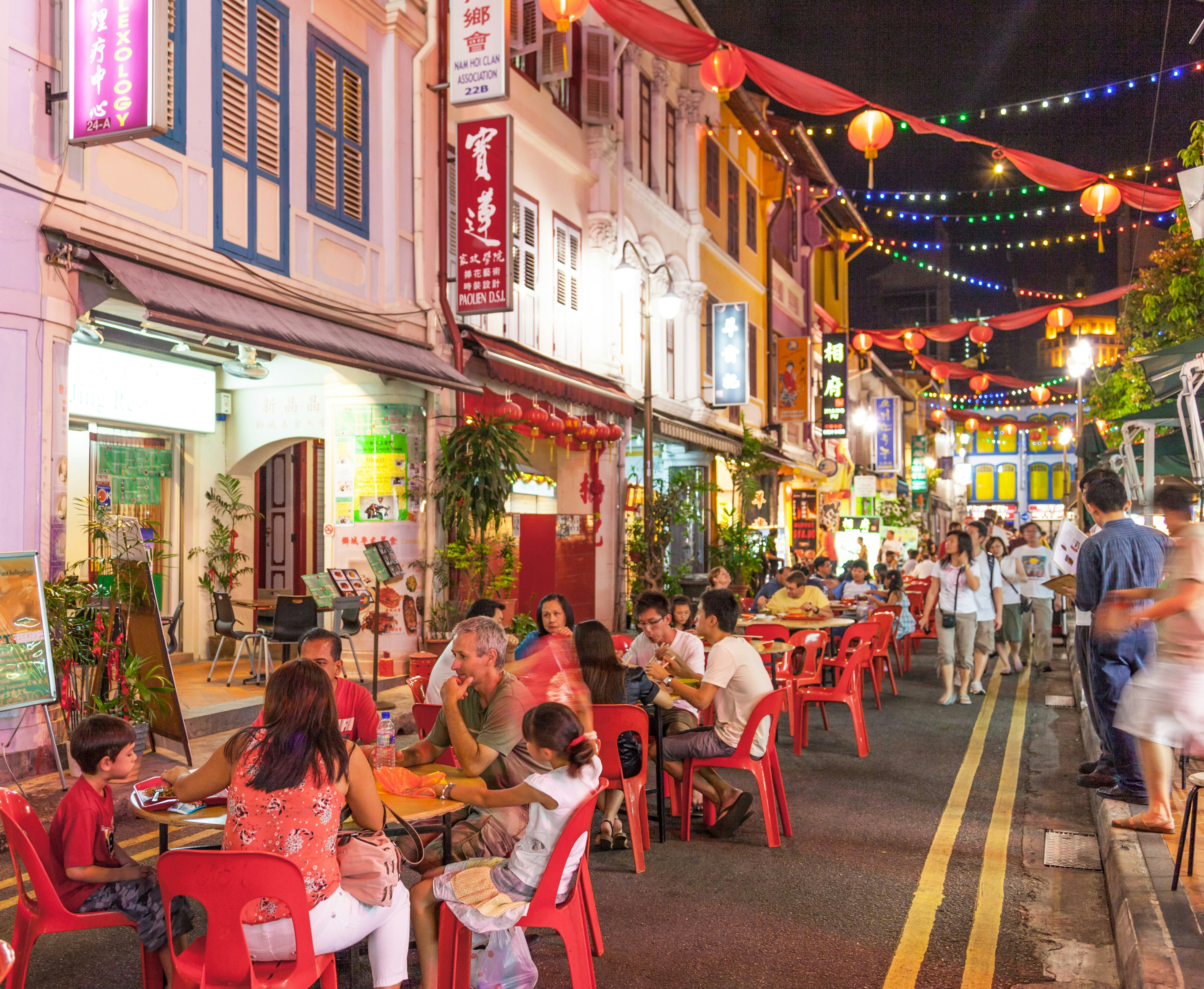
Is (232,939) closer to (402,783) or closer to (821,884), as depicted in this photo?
(402,783)

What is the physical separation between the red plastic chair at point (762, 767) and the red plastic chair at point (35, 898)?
337 centimetres

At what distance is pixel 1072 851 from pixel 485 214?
9054 mm

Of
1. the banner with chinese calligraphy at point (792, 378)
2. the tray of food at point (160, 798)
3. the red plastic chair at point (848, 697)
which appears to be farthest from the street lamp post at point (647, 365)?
Result: the tray of food at point (160, 798)

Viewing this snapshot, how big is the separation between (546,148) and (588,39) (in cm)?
265

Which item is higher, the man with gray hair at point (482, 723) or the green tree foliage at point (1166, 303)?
the green tree foliage at point (1166, 303)

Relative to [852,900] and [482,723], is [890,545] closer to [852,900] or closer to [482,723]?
[852,900]

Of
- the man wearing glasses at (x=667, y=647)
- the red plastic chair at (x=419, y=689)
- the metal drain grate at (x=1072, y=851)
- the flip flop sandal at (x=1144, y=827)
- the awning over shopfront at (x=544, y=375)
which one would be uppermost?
the awning over shopfront at (x=544, y=375)

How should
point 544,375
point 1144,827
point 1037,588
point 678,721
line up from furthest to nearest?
1. point 544,375
2. point 1037,588
3. point 678,721
4. point 1144,827

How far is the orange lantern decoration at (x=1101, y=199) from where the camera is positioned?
41.7 ft

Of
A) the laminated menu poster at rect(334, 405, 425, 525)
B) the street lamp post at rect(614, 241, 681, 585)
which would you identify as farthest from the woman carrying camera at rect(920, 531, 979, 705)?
the laminated menu poster at rect(334, 405, 425, 525)

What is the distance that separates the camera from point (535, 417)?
12664mm

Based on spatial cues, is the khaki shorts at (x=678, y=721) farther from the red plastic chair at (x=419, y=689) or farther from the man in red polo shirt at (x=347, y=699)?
the man in red polo shirt at (x=347, y=699)

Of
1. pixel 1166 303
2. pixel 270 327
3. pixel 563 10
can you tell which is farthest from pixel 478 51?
pixel 1166 303

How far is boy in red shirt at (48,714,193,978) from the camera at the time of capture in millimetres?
3650
